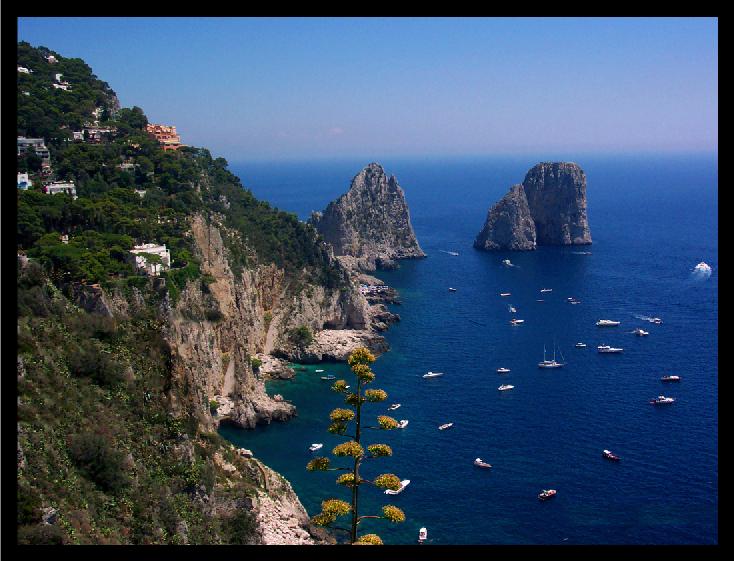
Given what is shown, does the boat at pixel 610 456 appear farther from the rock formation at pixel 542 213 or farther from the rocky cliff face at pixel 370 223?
the rock formation at pixel 542 213

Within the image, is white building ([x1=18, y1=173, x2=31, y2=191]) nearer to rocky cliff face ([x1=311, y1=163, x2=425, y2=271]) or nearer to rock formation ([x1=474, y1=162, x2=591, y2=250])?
rocky cliff face ([x1=311, y1=163, x2=425, y2=271])

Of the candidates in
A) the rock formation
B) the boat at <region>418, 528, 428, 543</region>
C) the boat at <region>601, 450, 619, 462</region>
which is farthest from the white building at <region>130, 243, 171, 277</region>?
the rock formation

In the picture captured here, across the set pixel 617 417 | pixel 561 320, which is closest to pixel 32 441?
pixel 617 417

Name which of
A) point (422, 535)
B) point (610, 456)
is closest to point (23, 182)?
point (422, 535)

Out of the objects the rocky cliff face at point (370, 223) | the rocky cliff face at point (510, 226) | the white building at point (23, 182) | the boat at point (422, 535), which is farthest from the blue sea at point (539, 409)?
the white building at point (23, 182)

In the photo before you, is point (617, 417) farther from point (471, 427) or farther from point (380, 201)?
point (380, 201)

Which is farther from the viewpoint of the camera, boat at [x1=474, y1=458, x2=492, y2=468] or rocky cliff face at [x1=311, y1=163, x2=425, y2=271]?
rocky cliff face at [x1=311, y1=163, x2=425, y2=271]
